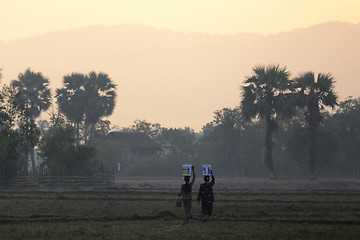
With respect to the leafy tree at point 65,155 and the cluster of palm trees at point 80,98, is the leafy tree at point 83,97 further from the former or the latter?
the leafy tree at point 65,155

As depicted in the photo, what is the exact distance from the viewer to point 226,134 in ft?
347

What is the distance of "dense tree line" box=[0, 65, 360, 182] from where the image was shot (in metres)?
64.3

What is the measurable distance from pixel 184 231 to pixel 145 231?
134 cm

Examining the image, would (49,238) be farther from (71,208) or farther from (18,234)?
(71,208)

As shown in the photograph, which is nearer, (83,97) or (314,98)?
(314,98)

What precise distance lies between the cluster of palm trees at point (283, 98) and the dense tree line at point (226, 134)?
12 centimetres

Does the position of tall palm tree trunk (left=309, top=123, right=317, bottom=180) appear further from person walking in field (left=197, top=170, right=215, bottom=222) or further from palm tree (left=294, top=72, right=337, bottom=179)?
person walking in field (left=197, top=170, right=215, bottom=222)

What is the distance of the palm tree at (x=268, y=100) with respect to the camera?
76.6m

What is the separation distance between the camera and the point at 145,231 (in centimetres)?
2195

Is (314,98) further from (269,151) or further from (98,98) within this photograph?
(98,98)

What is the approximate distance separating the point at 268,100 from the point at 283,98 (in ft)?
6.21

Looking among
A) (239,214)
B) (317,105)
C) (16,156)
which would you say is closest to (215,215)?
(239,214)

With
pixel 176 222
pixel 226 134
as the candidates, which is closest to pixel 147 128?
pixel 226 134

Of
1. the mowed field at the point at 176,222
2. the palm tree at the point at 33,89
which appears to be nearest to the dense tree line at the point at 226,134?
the palm tree at the point at 33,89
